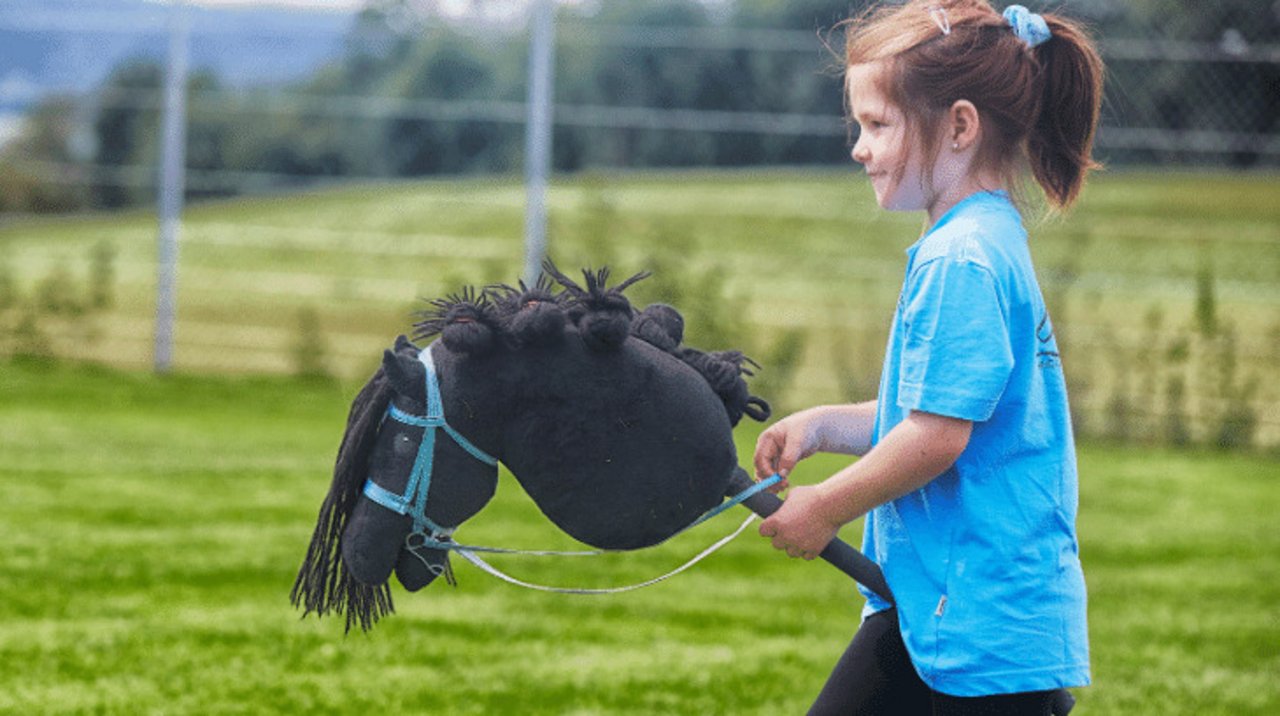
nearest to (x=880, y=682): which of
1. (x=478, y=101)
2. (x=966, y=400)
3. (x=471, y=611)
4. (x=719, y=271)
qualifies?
(x=966, y=400)

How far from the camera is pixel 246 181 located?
11492 mm

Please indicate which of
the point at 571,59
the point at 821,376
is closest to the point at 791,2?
the point at 571,59

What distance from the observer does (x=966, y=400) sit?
216 cm

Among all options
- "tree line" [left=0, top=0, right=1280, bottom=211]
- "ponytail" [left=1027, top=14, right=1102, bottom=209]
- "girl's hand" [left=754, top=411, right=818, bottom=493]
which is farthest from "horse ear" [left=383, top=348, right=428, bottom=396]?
"tree line" [left=0, top=0, right=1280, bottom=211]

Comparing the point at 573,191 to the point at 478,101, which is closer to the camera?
the point at 573,191

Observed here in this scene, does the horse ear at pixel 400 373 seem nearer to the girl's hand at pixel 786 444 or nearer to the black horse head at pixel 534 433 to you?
the black horse head at pixel 534 433

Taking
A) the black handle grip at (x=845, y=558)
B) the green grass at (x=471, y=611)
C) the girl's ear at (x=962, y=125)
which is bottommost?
the green grass at (x=471, y=611)

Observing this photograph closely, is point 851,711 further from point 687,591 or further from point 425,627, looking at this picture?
point 687,591

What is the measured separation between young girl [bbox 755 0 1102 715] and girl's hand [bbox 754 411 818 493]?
0.15 metres

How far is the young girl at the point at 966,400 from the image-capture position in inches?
86.3

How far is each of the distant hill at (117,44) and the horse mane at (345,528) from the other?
9609 millimetres

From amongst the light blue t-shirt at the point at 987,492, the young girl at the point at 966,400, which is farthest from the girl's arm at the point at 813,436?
the light blue t-shirt at the point at 987,492

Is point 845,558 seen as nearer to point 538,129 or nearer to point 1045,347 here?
point 1045,347

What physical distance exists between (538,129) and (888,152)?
8109 millimetres
